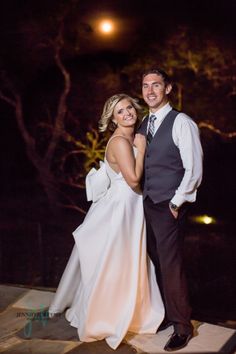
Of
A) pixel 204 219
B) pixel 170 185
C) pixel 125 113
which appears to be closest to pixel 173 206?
pixel 170 185

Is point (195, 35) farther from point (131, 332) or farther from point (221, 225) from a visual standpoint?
point (131, 332)

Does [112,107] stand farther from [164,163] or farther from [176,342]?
[176,342]

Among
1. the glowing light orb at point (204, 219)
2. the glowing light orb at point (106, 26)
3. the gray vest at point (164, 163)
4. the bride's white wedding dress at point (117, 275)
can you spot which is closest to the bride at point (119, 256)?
the bride's white wedding dress at point (117, 275)

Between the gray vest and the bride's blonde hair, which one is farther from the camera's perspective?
the bride's blonde hair

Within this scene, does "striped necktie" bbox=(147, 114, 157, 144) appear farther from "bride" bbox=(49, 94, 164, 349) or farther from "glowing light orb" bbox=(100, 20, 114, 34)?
"glowing light orb" bbox=(100, 20, 114, 34)

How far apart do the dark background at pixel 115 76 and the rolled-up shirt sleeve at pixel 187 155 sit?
4.69 metres

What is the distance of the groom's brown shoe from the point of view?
10.4 feet

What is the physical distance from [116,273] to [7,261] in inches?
183

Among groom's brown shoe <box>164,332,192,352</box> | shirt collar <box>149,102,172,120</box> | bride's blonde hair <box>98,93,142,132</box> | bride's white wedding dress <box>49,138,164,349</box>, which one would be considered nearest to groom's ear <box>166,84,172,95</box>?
shirt collar <box>149,102,172,120</box>

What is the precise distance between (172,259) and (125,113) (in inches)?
42.4

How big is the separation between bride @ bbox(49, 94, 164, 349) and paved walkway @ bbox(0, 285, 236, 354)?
Answer: 8 cm

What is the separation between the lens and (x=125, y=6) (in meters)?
9.62

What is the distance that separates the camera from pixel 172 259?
3182mm

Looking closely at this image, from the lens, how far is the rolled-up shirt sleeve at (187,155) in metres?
3.02
